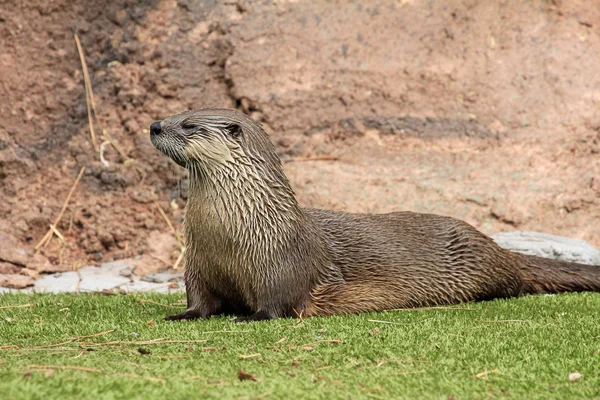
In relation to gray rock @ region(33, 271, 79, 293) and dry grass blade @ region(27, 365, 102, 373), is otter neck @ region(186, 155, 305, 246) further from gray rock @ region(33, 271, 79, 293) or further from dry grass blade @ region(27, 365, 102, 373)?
gray rock @ region(33, 271, 79, 293)

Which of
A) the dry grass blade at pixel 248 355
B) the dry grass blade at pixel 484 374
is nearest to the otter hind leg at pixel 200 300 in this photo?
the dry grass blade at pixel 248 355

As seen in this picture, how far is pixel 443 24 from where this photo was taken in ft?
22.5

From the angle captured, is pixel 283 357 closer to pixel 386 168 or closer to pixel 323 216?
pixel 323 216

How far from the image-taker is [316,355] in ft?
9.59

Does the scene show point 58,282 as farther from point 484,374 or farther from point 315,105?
point 484,374

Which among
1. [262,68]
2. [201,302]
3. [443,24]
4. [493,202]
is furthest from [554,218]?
[201,302]

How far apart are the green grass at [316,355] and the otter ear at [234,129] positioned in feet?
2.84

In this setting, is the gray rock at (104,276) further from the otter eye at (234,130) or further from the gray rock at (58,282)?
the otter eye at (234,130)

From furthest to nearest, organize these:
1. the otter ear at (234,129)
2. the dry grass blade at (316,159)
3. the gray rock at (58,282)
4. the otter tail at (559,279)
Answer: the dry grass blade at (316,159) < the gray rock at (58,282) < the otter tail at (559,279) < the otter ear at (234,129)

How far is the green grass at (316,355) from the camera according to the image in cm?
241

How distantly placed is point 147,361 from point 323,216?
185 centimetres

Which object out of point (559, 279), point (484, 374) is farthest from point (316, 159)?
point (484, 374)

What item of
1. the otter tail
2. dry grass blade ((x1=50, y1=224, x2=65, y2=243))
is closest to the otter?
the otter tail

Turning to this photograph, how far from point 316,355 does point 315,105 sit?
155 inches
